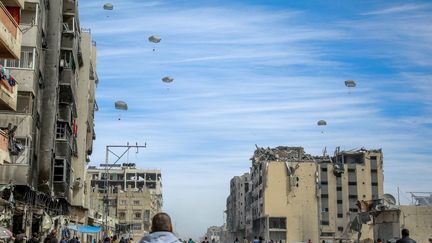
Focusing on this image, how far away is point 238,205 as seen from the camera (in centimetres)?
15562

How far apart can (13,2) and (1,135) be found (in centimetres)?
602

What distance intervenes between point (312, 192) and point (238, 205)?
40.8 meters

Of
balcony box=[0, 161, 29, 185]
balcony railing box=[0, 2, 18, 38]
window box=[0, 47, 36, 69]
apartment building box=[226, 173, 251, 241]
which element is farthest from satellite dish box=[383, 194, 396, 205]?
apartment building box=[226, 173, 251, 241]

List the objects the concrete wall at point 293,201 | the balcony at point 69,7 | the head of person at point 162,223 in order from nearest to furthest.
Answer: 1. the head of person at point 162,223
2. the balcony at point 69,7
3. the concrete wall at point 293,201

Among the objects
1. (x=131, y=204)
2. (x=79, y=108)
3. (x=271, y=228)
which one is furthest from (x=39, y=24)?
(x=131, y=204)

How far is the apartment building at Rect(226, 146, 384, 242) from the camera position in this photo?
114m

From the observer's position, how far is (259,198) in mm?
119250

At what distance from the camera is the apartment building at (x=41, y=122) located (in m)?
33.4

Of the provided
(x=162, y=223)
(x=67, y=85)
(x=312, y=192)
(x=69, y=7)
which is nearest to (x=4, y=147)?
(x=67, y=85)

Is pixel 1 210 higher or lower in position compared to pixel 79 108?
lower

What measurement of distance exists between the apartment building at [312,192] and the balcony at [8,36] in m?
89.5

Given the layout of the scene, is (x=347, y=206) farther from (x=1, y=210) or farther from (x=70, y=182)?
(x=1, y=210)

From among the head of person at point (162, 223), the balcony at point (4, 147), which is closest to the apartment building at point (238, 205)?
the balcony at point (4, 147)

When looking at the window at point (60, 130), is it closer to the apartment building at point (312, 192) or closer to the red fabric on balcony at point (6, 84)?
the red fabric on balcony at point (6, 84)
